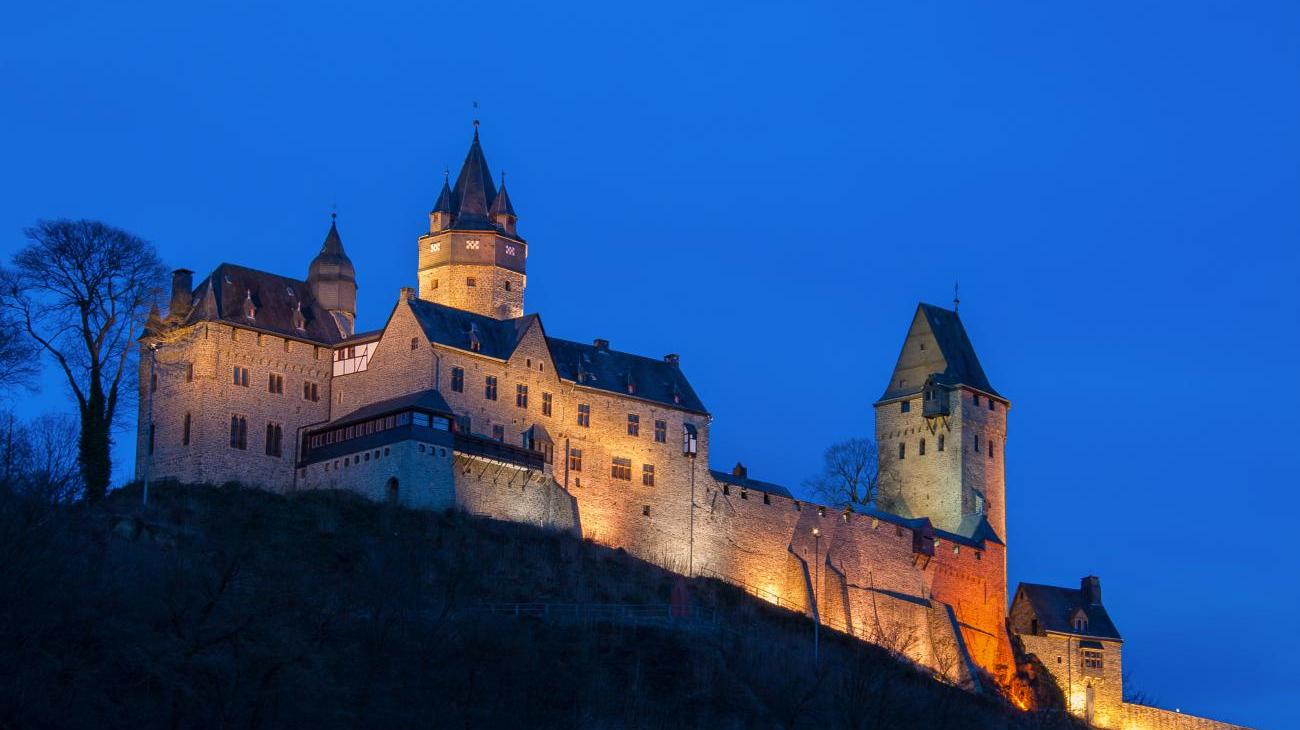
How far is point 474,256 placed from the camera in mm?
87750

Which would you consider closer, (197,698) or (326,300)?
(197,698)

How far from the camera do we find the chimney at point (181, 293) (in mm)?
77562

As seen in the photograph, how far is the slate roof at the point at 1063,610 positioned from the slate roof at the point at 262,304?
31311 millimetres

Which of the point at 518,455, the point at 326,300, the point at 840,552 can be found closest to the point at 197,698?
the point at 518,455

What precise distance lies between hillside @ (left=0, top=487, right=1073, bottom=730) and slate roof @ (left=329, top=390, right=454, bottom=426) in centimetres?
323

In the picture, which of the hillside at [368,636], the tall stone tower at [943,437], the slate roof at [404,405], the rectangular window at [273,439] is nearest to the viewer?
the hillside at [368,636]

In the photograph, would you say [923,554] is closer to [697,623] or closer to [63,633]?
[697,623]

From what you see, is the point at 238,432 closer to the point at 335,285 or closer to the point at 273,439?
the point at 273,439

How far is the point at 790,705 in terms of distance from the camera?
67125mm

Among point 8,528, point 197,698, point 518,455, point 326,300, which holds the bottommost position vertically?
point 197,698

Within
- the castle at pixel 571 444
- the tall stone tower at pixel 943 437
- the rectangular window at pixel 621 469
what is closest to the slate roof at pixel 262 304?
the castle at pixel 571 444

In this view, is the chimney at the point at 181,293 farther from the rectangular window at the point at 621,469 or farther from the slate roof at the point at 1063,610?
the slate roof at the point at 1063,610

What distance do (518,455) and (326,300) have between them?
11012mm

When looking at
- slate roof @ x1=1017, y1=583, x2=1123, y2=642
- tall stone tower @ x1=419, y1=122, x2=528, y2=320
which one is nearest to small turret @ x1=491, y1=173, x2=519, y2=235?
tall stone tower @ x1=419, y1=122, x2=528, y2=320
